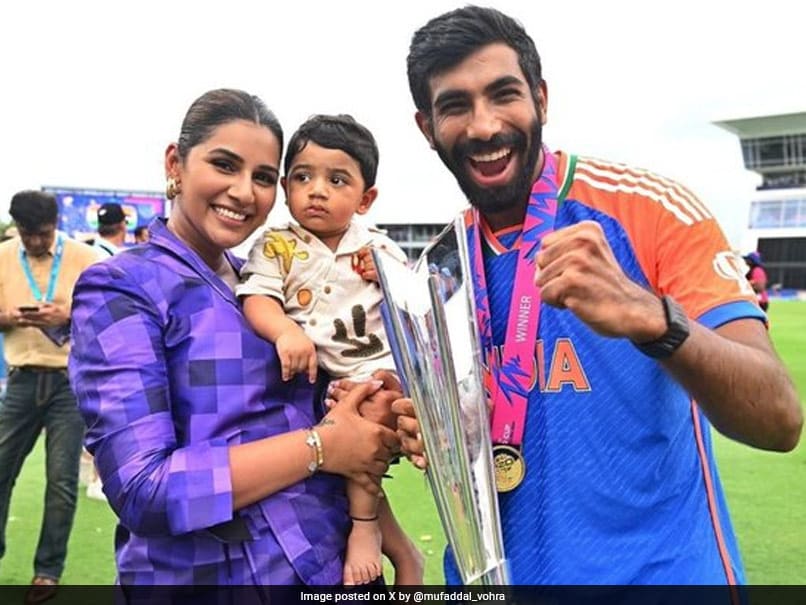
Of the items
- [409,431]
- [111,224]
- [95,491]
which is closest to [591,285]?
[409,431]

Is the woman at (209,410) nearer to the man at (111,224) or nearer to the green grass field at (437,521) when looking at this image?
the green grass field at (437,521)

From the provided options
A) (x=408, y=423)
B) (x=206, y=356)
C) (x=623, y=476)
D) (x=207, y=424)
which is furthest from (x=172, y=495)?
(x=623, y=476)

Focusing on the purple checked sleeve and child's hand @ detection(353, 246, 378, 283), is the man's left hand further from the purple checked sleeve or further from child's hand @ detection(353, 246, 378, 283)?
child's hand @ detection(353, 246, 378, 283)

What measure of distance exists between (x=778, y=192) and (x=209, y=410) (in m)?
59.5

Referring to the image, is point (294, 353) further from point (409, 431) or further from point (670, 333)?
point (670, 333)

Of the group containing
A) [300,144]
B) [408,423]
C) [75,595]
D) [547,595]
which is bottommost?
[75,595]

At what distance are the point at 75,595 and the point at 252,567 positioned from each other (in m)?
3.02

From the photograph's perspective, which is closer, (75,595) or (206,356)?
(206,356)

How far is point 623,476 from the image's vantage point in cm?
154

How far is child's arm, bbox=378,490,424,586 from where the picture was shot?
204 cm

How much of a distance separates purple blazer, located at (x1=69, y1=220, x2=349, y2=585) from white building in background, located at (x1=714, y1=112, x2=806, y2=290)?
51.9 meters

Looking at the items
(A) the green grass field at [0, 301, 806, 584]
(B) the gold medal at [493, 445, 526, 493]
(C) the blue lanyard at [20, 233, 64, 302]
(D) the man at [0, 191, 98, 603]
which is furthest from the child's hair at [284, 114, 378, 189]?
(C) the blue lanyard at [20, 233, 64, 302]

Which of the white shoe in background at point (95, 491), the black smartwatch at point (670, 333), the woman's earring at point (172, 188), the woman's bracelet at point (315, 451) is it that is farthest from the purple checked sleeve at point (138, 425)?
the white shoe in background at point (95, 491)

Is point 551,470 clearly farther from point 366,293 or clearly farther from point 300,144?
point 300,144
